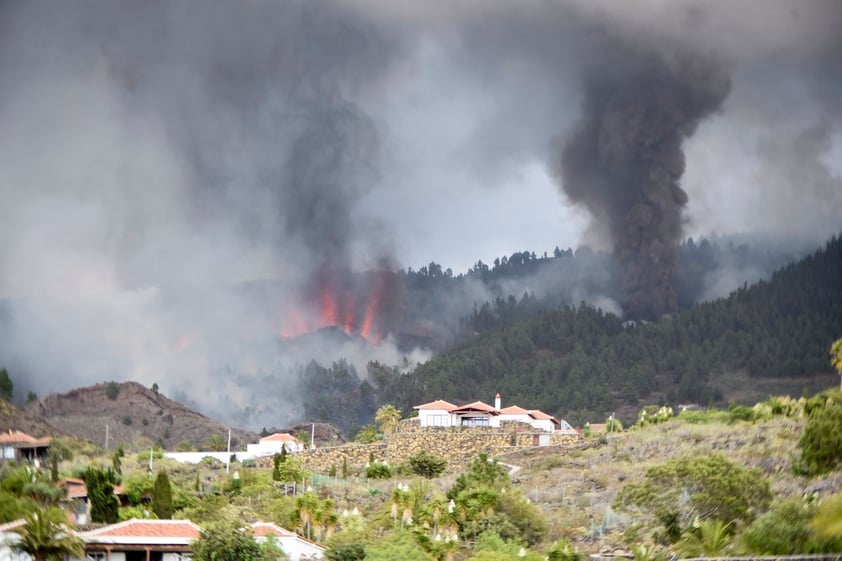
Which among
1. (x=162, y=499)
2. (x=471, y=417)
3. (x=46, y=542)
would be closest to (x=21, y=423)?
(x=471, y=417)

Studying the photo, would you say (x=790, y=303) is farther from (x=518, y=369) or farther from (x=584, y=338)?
(x=518, y=369)

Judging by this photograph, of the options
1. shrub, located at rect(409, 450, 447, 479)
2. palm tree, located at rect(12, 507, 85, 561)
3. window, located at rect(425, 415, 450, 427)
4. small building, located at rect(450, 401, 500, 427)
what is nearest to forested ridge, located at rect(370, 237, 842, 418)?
small building, located at rect(450, 401, 500, 427)

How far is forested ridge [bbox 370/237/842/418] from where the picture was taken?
152125 mm

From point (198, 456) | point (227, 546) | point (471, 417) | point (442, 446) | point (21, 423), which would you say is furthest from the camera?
point (21, 423)

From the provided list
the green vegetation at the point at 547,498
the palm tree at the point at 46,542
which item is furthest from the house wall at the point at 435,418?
the palm tree at the point at 46,542

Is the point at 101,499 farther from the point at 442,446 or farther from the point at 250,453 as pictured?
the point at 250,453

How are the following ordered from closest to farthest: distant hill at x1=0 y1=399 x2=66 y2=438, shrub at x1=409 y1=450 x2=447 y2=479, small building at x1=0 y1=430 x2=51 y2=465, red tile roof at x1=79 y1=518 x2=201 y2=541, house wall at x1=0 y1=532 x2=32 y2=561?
house wall at x1=0 y1=532 x2=32 y2=561 < red tile roof at x1=79 y1=518 x2=201 y2=541 < shrub at x1=409 y1=450 x2=447 y2=479 < small building at x1=0 y1=430 x2=51 y2=465 < distant hill at x1=0 y1=399 x2=66 y2=438

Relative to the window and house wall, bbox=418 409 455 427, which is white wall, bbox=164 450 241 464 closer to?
house wall, bbox=418 409 455 427

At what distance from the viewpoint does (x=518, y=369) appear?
164 metres

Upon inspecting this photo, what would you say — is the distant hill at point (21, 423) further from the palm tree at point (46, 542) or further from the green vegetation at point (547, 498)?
the palm tree at point (46, 542)

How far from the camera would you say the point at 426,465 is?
88.0 metres

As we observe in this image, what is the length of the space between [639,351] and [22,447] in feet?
291

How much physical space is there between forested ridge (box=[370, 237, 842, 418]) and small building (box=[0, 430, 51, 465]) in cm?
6334

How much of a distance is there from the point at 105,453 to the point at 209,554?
55.4m
